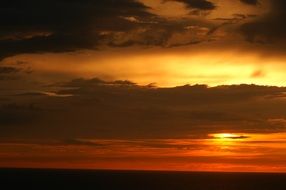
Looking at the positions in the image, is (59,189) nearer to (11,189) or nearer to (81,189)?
(81,189)

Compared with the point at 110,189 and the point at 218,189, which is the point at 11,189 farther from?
the point at 218,189

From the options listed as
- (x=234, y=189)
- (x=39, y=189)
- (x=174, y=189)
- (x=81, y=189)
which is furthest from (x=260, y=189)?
(x=39, y=189)

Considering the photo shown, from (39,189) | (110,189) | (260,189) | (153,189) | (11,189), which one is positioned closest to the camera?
(11,189)

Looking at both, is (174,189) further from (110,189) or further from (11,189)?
(11,189)

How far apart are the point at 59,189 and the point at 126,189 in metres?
11.7

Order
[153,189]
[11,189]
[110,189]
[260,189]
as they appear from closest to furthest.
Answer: [11,189], [110,189], [153,189], [260,189]

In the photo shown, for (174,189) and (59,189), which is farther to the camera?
(174,189)

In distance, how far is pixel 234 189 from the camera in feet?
409

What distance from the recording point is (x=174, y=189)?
11331cm

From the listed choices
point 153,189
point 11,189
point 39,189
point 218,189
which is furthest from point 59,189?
point 218,189

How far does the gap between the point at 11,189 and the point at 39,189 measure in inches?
283

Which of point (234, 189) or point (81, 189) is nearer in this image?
point (81, 189)

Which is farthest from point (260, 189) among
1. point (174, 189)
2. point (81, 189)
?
point (81, 189)

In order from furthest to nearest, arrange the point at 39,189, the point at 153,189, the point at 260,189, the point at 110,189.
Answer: the point at 260,189
the point at 153,189
the point at 110,189
the point at 39,189
